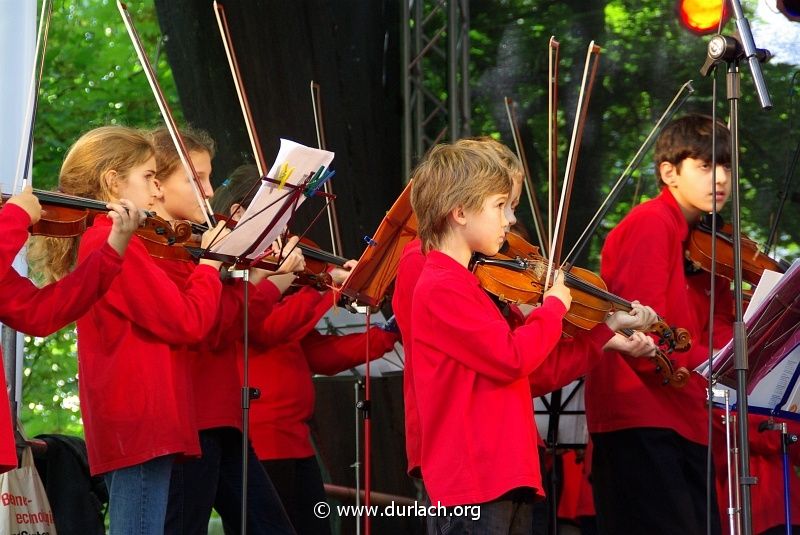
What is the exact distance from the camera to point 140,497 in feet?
10.5

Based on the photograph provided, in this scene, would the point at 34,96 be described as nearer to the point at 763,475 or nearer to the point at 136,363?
the point at 136,363

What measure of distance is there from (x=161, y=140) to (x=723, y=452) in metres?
2.30

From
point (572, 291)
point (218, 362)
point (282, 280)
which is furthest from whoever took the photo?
point (282, 280)

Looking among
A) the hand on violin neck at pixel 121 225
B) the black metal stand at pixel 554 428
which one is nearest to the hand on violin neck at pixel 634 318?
the black metal stand at pixel 554 428

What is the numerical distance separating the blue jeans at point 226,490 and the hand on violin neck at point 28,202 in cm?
93

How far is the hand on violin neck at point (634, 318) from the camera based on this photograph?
3502 mm

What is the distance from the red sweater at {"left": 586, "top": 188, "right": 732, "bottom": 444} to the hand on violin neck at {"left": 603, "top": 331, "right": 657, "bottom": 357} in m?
0.12

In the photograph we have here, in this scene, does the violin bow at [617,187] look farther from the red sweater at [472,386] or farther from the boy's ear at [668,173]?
the red sweater at [472,386]

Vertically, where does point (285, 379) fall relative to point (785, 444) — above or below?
above

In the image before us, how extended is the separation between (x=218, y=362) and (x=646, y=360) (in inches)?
56.4

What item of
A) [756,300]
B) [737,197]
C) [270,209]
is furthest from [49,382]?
[737,197]

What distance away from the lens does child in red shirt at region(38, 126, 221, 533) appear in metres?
3.21

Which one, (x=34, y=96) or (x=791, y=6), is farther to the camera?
(x=791, y=6)

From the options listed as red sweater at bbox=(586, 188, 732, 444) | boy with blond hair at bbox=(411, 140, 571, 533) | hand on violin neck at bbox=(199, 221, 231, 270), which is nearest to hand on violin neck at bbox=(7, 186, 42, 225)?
hand on violin neck at bbox=(199, 221, 231, 270)
